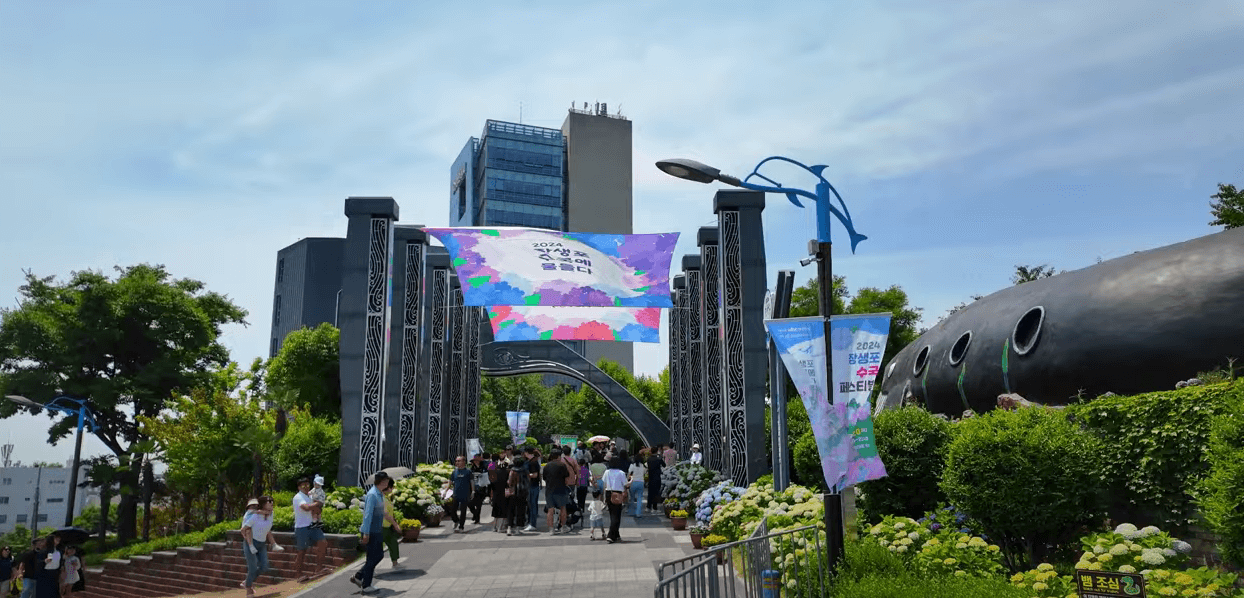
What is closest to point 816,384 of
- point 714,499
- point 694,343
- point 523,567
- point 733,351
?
point 523,567

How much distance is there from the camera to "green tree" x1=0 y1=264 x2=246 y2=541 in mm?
36062

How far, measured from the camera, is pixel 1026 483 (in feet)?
35.4

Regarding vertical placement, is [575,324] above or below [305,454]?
above

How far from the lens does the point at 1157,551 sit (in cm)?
852

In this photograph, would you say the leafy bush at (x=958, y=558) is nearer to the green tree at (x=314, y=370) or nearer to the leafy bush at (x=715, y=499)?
the leafy bush at (x=715, y=499)

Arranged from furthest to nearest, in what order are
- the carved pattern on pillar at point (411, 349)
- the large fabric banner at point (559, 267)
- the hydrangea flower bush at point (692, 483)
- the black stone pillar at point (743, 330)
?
the carved pattern on pillar at point (411, 349) → the large fabric banner at point (559, 267) → the hydrangea flower bush at point (692, 483) → the black stone pillar at point (743, 330)

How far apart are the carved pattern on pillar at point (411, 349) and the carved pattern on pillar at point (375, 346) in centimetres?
354

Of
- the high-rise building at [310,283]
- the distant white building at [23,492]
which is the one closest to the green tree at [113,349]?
the distant white building at [23,492]

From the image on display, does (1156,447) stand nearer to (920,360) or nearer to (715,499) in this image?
(715,499)

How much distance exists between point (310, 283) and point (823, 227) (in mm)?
137780

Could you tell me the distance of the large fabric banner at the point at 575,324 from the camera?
24.7 m

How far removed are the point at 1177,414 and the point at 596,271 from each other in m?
14.3

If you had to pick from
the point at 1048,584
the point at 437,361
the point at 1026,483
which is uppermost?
the point at 437,361

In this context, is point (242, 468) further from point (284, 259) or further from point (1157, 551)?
point (284, 259)
